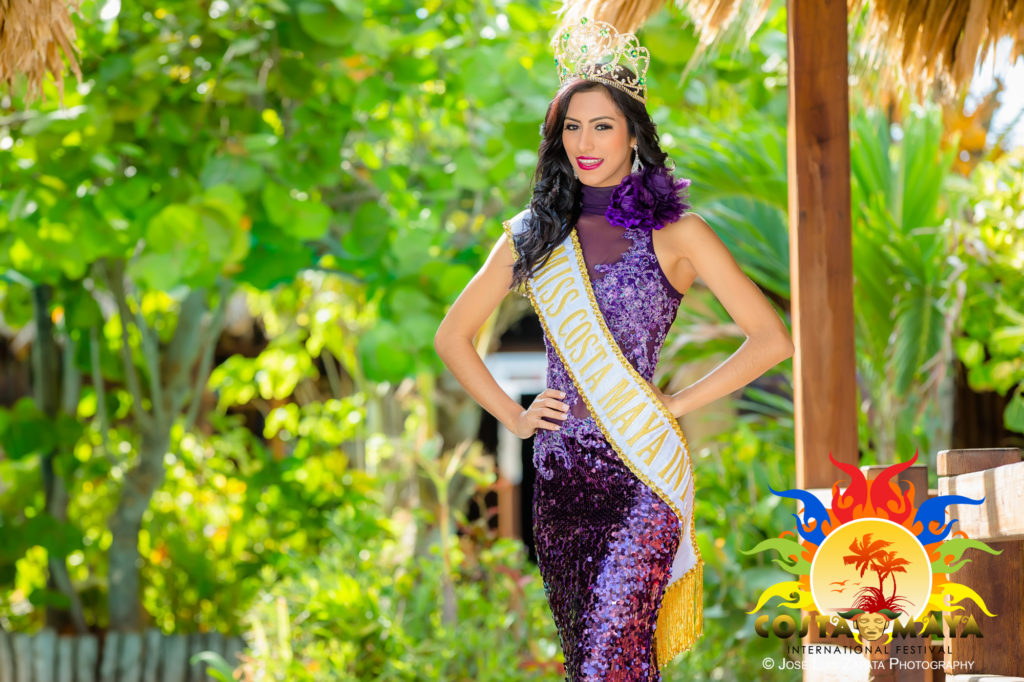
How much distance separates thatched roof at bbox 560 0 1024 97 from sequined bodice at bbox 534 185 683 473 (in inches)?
31.4

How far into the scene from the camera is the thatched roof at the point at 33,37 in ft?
9.77

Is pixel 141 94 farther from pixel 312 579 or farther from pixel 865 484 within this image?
pixel 865 484

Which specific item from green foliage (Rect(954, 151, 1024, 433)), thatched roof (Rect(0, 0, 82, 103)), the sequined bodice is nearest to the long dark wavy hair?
the sequined bodice

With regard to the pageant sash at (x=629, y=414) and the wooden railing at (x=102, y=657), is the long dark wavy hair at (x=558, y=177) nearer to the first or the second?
the pageant sash at (x=629, y=414)

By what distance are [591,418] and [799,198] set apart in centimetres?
84

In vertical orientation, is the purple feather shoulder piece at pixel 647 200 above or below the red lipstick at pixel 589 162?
below

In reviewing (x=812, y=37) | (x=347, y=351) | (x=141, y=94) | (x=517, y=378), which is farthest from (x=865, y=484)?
(x=517, y=378)

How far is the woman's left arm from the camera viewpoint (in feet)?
7.45

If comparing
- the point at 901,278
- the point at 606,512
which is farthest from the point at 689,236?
the point at 901,278

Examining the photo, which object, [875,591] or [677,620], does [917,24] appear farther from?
[677,620]

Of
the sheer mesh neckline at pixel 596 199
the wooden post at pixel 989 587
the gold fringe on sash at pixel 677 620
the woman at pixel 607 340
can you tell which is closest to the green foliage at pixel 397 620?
the gold fringe on sash at pixel 677 620

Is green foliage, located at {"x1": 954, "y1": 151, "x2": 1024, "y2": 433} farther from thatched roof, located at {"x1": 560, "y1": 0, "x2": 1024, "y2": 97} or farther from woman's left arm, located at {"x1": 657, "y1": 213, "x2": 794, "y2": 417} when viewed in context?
woman's left arm, located at {"x1": 657, "y1": 213, "x2": 794, "y2": 417}

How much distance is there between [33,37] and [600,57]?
1674mm

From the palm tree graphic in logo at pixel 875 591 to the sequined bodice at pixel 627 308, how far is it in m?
0.57
